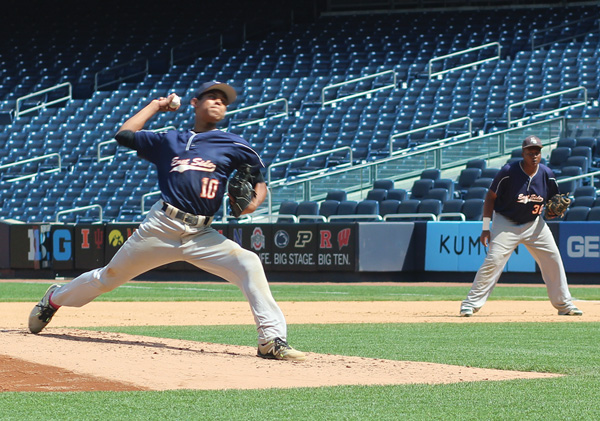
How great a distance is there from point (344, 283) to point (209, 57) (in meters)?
18.2

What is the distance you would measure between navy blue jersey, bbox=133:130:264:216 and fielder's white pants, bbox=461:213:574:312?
4601mm

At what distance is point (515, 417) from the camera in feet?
15.9

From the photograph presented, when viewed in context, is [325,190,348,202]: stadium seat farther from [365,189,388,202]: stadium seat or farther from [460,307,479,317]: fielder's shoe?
[460,307,479,317]: fielder's shoe

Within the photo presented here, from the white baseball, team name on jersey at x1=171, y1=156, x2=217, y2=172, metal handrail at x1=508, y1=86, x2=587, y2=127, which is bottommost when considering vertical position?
team name on jersey at x1=171, y1=156, x2=217, y2=172

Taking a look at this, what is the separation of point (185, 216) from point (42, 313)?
6.69 feet

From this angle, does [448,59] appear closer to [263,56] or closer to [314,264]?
[263,56]

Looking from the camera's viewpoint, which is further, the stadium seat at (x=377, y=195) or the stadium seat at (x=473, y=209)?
the stadium seat at (x=377, y=195)

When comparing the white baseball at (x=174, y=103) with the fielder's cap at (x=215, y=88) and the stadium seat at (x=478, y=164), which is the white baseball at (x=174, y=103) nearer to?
the fielder's cap at (x=215, y=88)

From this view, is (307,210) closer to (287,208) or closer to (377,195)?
(287,208)

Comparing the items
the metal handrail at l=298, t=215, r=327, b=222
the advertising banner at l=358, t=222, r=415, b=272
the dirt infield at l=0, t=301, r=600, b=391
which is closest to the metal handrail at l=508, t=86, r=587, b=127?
the advertising banner at l=358, t=222, r=415, b=272

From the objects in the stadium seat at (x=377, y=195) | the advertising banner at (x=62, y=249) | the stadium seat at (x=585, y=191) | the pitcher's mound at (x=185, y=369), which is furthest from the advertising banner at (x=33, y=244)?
the pitcher's mound at (x=185, y=369)

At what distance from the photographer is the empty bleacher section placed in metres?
26.8

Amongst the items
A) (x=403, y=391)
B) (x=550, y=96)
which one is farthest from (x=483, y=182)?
(x=403, y=391)

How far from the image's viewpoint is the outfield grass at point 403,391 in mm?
A: 4961
